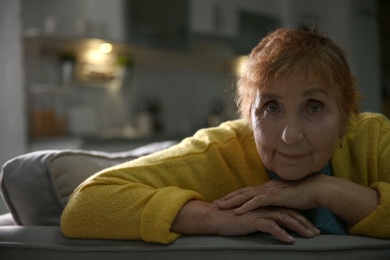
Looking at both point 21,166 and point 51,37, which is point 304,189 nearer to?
point 21,166

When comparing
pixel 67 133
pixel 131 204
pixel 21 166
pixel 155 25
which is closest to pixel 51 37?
pixel 67 133

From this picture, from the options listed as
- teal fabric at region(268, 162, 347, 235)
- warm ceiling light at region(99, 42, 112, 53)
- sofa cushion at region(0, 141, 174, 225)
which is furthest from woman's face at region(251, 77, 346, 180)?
warm ceiling light at region(99, 42, 112, 53)

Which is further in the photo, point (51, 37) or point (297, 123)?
point (51, 37)

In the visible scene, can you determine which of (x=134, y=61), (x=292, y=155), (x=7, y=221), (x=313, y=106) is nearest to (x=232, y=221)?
(x=292, y=155)

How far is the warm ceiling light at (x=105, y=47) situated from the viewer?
4194 millimetres

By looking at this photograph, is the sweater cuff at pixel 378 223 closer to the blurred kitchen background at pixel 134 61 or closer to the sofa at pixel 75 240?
the sofa at pixel 75 240

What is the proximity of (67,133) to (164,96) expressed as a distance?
133 centimetres

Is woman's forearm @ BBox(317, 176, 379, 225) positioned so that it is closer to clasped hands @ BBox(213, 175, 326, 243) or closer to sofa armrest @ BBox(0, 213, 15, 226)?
clasped hands @ BBox(213, 175, 326, 243)

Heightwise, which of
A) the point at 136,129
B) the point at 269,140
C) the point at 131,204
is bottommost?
the point at 136,129

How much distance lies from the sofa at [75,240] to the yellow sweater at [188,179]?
0.04m

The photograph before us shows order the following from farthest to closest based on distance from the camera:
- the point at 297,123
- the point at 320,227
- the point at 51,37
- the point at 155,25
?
the point at 155,25 < the point at 51,37 < the point at 320,227 < the point at 297,123

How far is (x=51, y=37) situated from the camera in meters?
3.72

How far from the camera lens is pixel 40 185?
131 cm

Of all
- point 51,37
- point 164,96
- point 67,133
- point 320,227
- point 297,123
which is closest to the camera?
point 297,123
